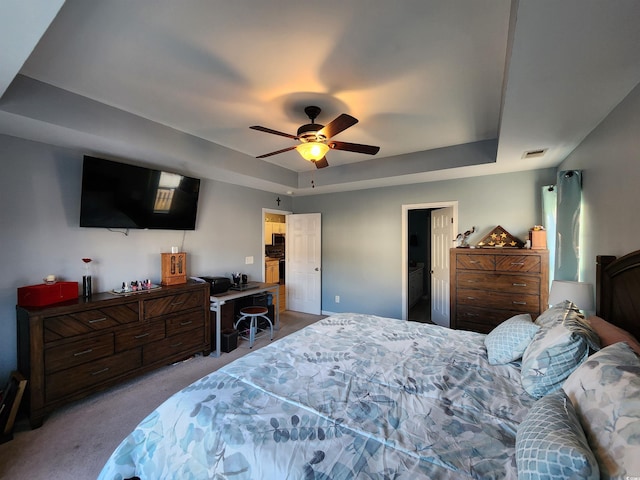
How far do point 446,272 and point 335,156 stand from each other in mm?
2436

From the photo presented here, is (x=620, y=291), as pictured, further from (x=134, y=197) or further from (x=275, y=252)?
(x=275, y=252)

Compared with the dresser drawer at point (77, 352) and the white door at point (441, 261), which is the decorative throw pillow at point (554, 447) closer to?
the dresser drawer at point (77, 352)

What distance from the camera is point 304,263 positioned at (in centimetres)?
525

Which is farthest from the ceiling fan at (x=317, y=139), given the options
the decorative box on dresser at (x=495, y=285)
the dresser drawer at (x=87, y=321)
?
the dresser drawer at (x=87, y=321)

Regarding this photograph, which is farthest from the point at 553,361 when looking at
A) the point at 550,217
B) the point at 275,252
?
the point at 275,252

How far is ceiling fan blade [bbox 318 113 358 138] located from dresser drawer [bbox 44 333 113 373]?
2.68 meters

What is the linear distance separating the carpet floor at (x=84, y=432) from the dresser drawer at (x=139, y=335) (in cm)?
41

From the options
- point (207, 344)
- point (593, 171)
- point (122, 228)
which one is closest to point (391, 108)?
point (593, 171)

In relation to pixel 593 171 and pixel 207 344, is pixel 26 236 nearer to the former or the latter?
pixel 207 344

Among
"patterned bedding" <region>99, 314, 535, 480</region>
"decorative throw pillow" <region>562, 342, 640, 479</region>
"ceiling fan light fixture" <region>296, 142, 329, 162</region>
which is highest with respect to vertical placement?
"ceiling fan light fixture" <region>296, 142, 329, 162</region>

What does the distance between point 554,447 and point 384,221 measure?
12.4 feet

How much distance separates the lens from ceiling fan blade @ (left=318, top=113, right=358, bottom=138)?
187 centimetres

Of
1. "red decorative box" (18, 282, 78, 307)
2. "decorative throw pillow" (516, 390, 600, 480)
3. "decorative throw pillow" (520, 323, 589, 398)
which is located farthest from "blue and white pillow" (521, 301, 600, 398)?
"red decorative box" (18, 282, 78, 307)

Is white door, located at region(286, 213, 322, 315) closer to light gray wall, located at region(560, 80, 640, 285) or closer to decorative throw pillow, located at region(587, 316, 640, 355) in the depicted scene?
light gray wall, located at region(560, 80, 640, 285)
